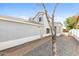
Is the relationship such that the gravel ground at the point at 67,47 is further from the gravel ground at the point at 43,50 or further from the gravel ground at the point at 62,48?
the gravel ground at the point at 43,50

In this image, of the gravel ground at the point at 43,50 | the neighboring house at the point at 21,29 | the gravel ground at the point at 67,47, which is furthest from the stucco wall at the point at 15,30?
the gravel ground at the point at 67,47

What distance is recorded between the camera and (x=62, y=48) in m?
2.20

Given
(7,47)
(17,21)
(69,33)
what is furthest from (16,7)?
(69,33)

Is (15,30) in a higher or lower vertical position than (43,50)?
higher

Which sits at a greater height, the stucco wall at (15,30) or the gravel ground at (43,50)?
the stucco wall at (15,30)

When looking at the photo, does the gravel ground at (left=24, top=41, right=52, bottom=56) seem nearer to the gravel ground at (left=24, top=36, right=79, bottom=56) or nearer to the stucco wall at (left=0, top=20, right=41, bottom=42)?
the gravel ground at (left=24, top=36, right=79, bottom=56)

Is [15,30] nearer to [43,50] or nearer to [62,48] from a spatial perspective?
[43,50]

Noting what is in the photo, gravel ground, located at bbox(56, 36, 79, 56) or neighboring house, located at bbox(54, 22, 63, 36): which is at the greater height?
neighboring house, located at bbox(54, 22, 63, 36)

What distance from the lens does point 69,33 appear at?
2238 mm

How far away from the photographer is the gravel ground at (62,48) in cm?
219

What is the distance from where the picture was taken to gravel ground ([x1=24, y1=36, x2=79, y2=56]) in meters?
2.19

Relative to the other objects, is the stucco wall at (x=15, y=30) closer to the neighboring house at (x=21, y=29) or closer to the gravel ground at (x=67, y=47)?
the neighboring house at (x=21, y=29)

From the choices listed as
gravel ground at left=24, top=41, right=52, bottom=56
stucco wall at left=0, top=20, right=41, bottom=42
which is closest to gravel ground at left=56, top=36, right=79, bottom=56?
gravel ground at left=24, top=41, right=52, bottom=56

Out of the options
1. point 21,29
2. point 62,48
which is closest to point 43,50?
point 62,48
